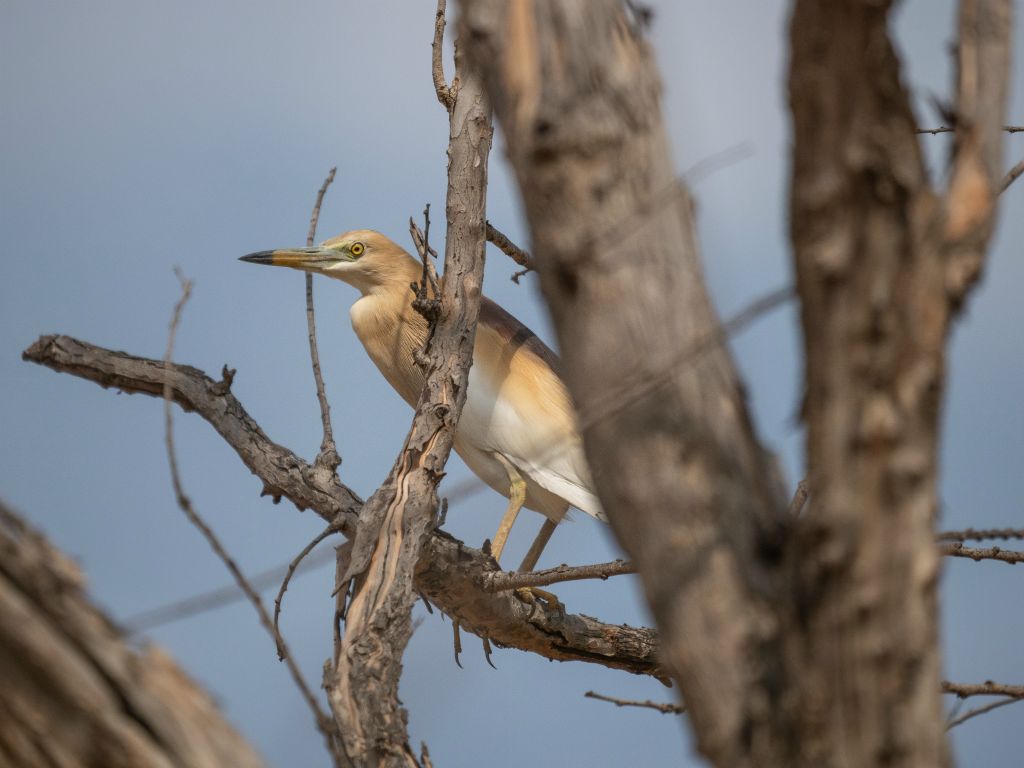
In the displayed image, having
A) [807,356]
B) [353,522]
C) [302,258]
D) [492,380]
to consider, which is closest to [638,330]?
[807,356]

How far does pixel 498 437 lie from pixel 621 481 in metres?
2.64

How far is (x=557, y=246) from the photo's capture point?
98 cm

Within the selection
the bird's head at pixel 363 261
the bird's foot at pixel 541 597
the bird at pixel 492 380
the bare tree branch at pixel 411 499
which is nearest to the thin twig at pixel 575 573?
the bare tree branch at pixel 411 499

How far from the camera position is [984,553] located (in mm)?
2488

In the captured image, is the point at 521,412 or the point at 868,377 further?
the point at 521,412

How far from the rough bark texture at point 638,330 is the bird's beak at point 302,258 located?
268 centimetres

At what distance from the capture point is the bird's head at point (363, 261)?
3.85m

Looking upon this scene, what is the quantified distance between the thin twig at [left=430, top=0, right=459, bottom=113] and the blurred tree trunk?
5.88ft

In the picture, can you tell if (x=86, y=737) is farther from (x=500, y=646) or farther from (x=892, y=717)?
(x=500, y=646)

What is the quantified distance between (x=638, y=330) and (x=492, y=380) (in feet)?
8.88

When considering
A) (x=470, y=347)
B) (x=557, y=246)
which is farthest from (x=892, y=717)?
(x=470, y=347)

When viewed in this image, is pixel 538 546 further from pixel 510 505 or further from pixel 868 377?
pixel 868 377

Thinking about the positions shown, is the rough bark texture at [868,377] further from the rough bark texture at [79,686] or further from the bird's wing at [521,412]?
the bird's wing at [521,412]

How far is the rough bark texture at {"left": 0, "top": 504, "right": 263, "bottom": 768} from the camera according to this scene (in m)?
0.91
